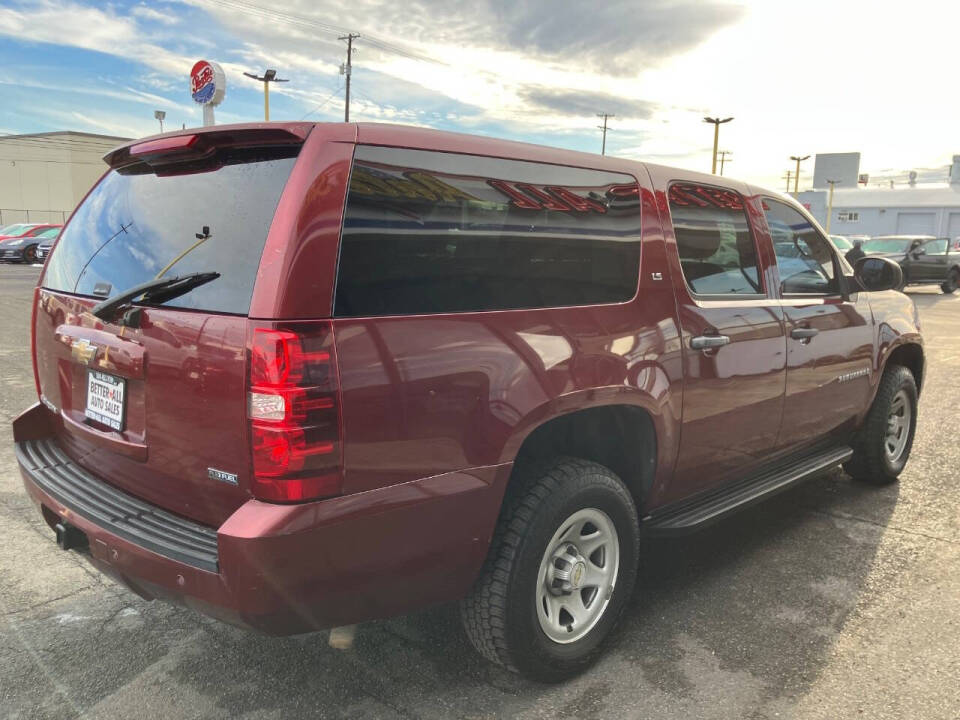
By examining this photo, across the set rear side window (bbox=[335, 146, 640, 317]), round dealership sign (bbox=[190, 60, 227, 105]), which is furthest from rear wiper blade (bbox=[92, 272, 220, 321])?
round dealership sign (bbox=[190, 60, 227, 105])

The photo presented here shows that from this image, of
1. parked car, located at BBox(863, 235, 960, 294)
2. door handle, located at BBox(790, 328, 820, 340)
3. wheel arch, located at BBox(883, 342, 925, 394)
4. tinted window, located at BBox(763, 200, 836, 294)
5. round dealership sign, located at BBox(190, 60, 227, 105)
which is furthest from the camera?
parked car, located at BBox(863, 235, 960, 294)

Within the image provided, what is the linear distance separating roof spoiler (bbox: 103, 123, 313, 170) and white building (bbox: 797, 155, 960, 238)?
2744 inches

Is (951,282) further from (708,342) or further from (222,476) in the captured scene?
(222,476)

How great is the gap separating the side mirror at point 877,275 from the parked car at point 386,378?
1.28 m

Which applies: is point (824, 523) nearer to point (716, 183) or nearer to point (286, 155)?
point (716, 183)

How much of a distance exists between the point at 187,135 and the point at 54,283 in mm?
1020

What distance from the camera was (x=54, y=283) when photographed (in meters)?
2.96

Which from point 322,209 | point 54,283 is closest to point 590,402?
point 322,209

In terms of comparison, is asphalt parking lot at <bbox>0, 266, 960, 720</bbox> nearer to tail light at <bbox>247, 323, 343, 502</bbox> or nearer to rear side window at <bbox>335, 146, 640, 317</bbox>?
tail light at <bbox>247, 323, 343, 502</bbox>

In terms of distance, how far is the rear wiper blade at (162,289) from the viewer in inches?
88.4

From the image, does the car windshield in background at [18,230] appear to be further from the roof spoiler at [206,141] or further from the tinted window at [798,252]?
the tinted window at [798,252]

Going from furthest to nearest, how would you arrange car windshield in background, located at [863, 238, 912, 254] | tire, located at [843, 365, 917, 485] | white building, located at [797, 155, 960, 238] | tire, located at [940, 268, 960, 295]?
white building, located at [797, 155, 960, 238] → tire, located at [940, 268, 960, 295] → car windshield in background, located at [863, 238, 912, 254] → tire, located at [843, 365, 917, 485]

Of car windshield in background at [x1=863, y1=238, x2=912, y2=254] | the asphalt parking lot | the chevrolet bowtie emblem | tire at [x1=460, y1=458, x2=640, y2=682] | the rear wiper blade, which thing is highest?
car windshield in background at [x1=863, y1=238, x2=912, y2=254]

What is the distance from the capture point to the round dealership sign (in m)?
17.7
